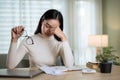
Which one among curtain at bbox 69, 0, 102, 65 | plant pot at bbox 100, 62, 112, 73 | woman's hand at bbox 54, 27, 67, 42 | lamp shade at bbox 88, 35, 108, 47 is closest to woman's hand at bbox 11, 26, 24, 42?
woman's hand at bbox 54, 27, 67, 42

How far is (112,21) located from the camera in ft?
12.8

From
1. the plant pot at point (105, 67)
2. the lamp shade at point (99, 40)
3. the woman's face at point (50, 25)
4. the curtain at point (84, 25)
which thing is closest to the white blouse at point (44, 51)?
the woman's face at point (50, 25)

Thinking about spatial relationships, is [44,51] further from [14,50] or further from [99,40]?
[99,40]

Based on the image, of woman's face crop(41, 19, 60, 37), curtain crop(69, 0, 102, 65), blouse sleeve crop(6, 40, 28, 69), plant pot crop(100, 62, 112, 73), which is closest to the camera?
plant pot crop(100, 62, 112, 73)

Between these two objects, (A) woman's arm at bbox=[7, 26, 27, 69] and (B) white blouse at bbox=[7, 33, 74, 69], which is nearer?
(A) woman's arm at bbox=[7, 26, 27, 69]

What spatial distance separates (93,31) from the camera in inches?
158

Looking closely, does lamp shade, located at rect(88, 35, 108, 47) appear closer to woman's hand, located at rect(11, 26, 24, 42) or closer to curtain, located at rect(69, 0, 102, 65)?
curtain, located at rect(69, 0, 102, 65)

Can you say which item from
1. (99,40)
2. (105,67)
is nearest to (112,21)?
(99,40)

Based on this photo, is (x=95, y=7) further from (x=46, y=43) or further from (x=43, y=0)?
(x=46, y=43)

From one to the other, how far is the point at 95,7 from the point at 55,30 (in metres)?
2.29

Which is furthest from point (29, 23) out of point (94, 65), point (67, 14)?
point (94, 65)

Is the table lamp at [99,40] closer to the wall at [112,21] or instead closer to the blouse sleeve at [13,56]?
the wall at [112,21]

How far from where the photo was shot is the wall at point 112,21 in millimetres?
3812

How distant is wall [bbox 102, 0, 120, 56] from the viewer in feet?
12.5
